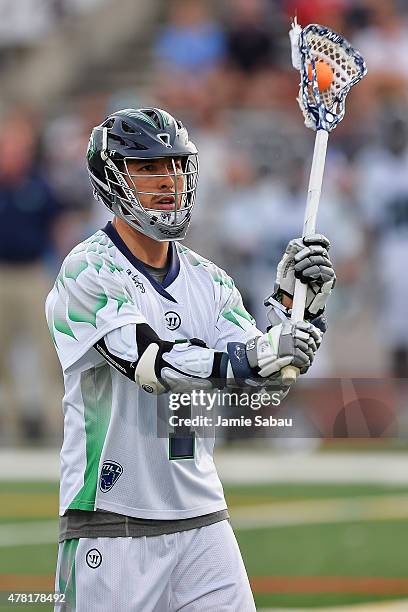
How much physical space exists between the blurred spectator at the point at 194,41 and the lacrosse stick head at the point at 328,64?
11.2m

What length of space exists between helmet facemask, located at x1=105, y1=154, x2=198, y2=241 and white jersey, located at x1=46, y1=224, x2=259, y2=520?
0.13 meters

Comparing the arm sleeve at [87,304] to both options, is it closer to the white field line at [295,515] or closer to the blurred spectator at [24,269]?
the white field line at [295,515]

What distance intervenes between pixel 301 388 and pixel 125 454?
671 centimetres

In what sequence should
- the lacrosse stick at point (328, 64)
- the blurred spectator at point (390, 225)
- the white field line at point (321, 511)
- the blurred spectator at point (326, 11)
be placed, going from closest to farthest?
the lacrosse stick at point (328, 64), the white field line at point (321, 511), the blurred spectator at point (390, 225), the blurred spectator at point (326, 11)

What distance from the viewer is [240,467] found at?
12.9m

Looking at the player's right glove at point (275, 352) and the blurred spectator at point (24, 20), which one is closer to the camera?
the player's right glove at point (275, 352)

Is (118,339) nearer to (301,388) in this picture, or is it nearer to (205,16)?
(301,388)

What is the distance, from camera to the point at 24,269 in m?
14.0

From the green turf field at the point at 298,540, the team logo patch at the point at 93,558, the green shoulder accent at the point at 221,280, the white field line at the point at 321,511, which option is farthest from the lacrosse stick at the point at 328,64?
the white field line at the point at 321,511

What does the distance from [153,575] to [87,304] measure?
866 millimetres

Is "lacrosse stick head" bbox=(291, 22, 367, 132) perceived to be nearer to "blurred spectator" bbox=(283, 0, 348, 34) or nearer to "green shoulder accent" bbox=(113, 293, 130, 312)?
"green shoulder accent" bbox=(113, 293, 130, 312)

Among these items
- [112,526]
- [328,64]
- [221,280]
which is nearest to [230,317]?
[221,280]

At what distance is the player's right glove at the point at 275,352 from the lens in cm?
456

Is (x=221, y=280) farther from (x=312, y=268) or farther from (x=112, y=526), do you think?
(x=112, y=526)
